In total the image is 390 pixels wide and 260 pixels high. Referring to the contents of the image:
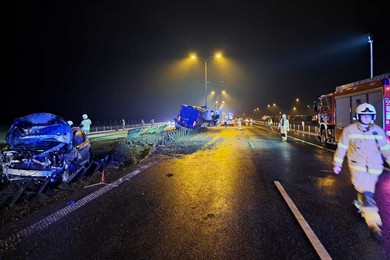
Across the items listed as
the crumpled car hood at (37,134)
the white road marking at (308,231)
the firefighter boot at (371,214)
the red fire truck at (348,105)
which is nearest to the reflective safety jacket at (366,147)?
the firefighter boot at (371,214)

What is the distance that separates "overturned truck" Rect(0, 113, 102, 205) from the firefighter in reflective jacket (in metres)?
6.83

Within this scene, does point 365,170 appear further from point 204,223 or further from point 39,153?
point 39,153

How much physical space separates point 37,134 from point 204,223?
19.7ft

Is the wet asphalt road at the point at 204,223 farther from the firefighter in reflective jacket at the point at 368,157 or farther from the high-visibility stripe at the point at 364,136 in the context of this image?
the high-visibility stripe at the point at 364,136

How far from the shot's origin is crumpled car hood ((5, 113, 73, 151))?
8.16m

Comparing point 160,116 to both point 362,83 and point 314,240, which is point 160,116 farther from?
point 314,240

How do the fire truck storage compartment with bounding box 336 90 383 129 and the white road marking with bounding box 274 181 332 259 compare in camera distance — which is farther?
the fire truck storage compartment with bounding box 336 90 383 129

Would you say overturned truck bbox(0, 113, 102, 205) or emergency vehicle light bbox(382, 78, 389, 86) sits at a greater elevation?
emergency vehicle light bbox(382, 78, 389, 86)

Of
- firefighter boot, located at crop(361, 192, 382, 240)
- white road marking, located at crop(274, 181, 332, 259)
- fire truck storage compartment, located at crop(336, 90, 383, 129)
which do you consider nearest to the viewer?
white road marking, located at crop(274, 181, 332, 259)

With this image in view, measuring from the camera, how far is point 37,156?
7.40 meters

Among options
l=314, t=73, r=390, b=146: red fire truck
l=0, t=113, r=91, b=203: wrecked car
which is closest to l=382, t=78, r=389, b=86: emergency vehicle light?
l=314, t=73, r=390, b=146: red fire truck

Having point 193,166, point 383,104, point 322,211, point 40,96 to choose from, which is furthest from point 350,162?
point 40,96

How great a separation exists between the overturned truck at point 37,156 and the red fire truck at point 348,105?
33.8ft

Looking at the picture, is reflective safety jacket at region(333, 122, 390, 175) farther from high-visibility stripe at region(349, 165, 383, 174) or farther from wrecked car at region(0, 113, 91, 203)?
wrecked car at region(0, 113, 91, 203)
